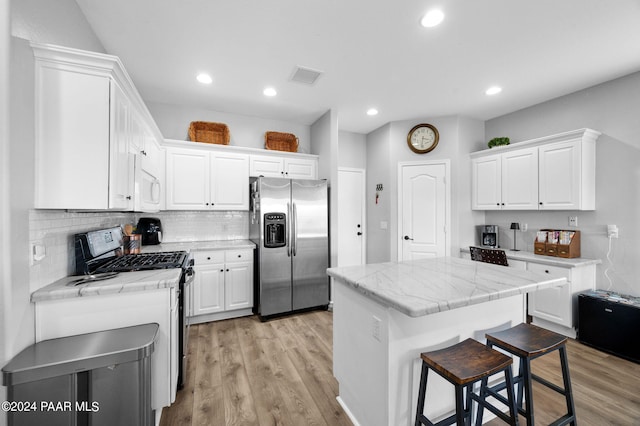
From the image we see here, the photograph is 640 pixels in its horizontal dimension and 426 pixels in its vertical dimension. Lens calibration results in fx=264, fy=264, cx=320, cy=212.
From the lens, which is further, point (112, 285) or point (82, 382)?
point (112, 285)

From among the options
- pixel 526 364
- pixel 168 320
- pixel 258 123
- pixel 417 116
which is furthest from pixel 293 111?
pixel 526 364

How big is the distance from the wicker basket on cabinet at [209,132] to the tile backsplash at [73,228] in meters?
1.04

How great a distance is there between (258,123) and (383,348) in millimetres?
3716

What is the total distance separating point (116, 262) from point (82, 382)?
106 centimetres

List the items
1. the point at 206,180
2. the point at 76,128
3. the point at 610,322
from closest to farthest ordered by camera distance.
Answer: the point at 76,128 → the point at 610,322 → the point at 206,180

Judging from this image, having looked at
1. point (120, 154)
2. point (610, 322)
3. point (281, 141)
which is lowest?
point (610, 322)

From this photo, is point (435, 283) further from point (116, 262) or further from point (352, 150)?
point (352, 150)

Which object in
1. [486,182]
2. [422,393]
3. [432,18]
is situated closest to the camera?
[422,393]

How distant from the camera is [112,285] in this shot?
1599 millimetres

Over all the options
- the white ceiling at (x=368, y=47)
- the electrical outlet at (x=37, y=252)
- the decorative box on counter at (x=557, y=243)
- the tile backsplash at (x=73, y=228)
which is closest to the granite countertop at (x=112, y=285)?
the tile backsplash at (x=73, y=228)

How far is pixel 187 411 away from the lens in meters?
1.83

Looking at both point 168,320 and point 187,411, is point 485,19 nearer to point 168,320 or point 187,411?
point 168,320

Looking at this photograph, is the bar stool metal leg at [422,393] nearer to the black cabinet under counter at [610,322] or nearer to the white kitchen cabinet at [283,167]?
the black cabinet under counter at [610,322]

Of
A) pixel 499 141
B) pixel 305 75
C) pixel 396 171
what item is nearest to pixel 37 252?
pixel 305 75
